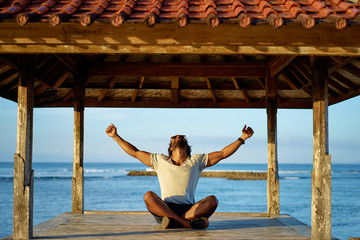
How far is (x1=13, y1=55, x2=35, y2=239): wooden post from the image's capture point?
457 cm

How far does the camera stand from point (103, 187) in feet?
105

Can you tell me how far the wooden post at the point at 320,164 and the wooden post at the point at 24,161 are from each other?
8.87 feet

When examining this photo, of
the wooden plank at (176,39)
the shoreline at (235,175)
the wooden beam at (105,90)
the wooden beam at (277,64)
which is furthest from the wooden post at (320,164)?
the shoreline at (235,175)

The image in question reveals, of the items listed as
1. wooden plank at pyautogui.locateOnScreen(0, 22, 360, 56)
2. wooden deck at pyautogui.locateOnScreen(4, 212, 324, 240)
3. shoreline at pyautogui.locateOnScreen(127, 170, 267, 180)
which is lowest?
shoreline at pyautogui.locateOnScreen(127, 170, 267, 180)

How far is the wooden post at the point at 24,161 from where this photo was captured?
4.57 meters

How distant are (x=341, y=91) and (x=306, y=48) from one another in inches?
143

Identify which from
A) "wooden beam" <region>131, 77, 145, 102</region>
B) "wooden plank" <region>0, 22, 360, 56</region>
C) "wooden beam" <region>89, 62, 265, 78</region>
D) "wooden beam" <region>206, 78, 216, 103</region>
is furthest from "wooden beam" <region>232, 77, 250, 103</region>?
"wooden plank" <region>0, 22, 360, 56</region>

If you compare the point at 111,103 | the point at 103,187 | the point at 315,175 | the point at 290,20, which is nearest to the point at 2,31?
the point at 290,20

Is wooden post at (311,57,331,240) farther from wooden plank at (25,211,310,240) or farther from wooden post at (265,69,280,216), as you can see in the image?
wooden post at (265,69,280,216)

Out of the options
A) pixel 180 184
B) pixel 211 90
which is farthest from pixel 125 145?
pixel 211 90

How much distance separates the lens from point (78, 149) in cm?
710

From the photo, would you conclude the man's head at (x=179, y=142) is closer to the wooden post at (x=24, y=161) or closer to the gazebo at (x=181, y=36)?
the gazebo at (x=181, y=36)

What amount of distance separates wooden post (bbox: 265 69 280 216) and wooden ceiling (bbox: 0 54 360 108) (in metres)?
0.23

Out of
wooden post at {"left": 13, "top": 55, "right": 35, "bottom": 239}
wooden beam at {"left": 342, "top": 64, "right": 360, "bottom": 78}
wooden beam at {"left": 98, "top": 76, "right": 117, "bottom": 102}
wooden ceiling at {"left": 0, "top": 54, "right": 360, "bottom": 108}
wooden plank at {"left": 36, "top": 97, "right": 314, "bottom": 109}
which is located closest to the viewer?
wooden post at {"left": 13, "top": 55, "right": 35, "bottom": 239}
